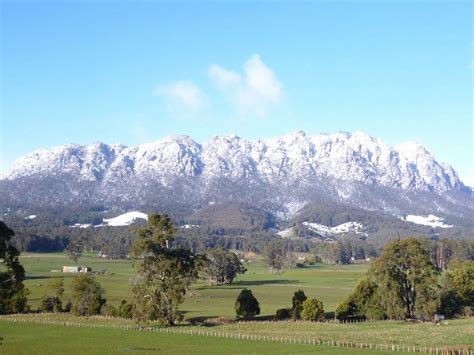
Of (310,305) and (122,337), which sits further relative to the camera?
(310,305)

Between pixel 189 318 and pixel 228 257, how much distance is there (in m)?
71.3

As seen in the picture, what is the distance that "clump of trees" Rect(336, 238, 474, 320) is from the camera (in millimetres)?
77312

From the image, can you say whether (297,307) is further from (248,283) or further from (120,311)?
(248,283)

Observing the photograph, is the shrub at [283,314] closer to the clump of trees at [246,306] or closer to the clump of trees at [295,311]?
the clump of trees at [295,311]

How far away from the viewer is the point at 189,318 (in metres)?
78.9

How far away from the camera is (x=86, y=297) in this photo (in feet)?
266

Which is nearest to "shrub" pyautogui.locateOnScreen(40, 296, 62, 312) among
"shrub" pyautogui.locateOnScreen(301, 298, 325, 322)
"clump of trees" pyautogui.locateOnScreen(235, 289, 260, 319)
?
"clump of trees" pyautogui.locateOnScreen(235, 289, 260, 319)

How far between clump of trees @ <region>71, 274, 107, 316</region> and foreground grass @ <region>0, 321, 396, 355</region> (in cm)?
1550

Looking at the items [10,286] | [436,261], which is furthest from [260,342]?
[436,261]

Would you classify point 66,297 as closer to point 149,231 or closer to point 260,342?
point 149,231

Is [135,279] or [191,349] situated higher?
[135,279]

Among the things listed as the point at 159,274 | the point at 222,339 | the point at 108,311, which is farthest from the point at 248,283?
the point at 222,339

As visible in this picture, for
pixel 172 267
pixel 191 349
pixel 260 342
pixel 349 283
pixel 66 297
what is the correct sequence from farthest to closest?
pixel 349 283, pixel 66 297, pixel 172 267, pixel 260 342, pixel 191 349

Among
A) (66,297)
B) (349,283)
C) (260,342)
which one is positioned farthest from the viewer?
(349,283)
